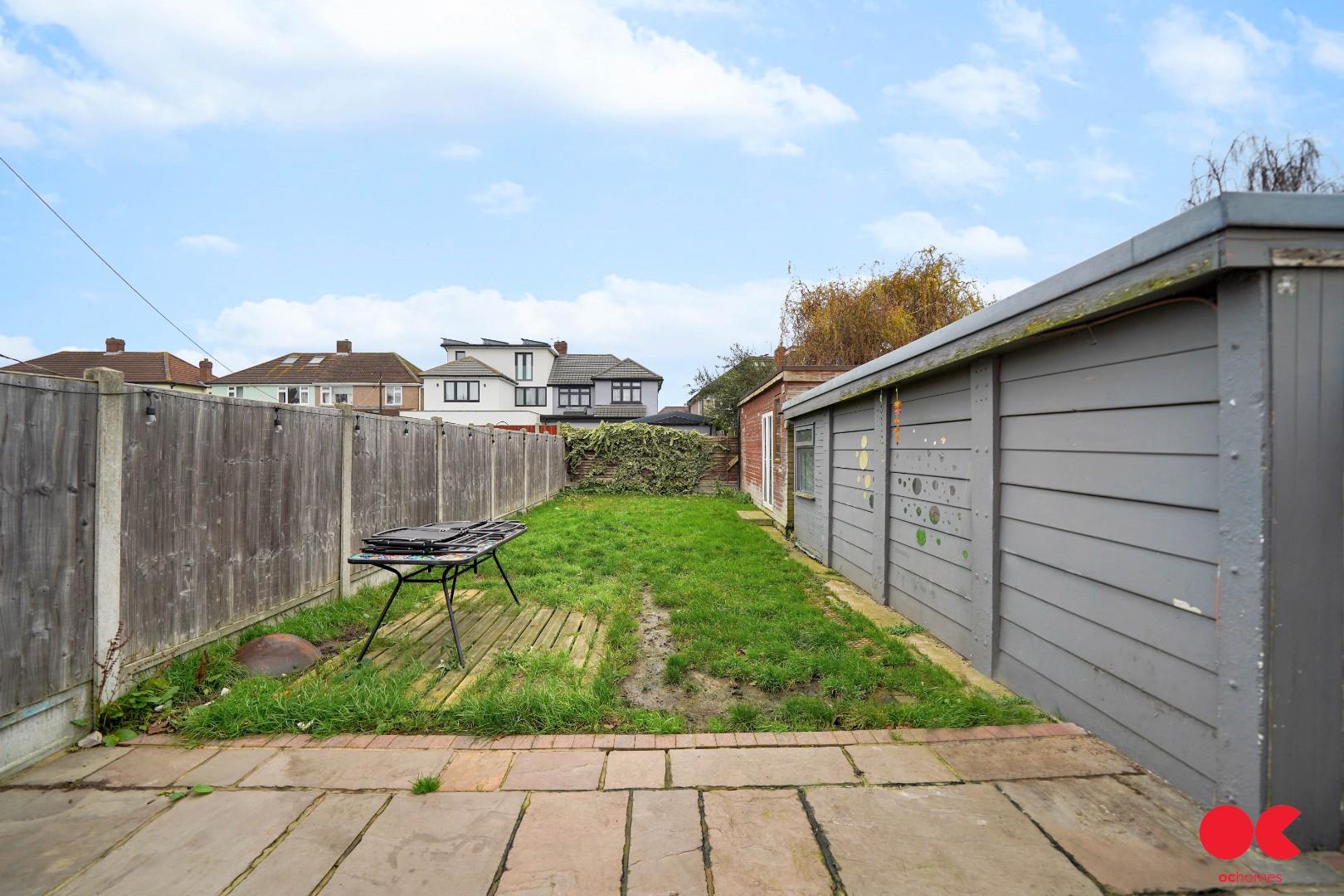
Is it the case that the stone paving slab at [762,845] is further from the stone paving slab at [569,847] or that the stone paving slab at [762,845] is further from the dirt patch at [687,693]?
the dirt patch at [687,693]

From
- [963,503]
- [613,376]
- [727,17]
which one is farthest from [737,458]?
[613,376]

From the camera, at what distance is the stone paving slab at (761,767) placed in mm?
2393

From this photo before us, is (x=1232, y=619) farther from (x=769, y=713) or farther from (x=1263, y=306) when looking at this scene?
(x=769, y=713)

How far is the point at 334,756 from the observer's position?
8.76 ft

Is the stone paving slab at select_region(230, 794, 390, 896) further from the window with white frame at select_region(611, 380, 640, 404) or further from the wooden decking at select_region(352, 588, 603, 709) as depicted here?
the window with white frame at select_region(611, 380, 640, 404)

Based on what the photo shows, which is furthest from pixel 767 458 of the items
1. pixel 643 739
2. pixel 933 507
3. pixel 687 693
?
pixel 643 739

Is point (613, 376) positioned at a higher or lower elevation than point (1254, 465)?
higher

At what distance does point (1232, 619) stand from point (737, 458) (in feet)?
54.6

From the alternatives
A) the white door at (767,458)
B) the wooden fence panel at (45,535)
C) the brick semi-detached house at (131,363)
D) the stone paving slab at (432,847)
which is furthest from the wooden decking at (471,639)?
the brick semi-detached house at (131,363)

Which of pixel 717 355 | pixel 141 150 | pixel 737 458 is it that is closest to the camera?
pixel 141 150

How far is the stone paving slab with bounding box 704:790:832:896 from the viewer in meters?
1.79

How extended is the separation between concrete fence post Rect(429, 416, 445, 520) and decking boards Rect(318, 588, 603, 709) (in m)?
2.47

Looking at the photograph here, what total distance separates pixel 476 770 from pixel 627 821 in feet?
2.53

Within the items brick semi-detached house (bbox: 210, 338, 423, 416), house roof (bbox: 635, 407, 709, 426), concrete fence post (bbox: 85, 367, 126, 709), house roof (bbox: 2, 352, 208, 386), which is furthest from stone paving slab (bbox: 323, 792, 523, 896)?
house roof (bbox: 2, 352, 208, 386)
